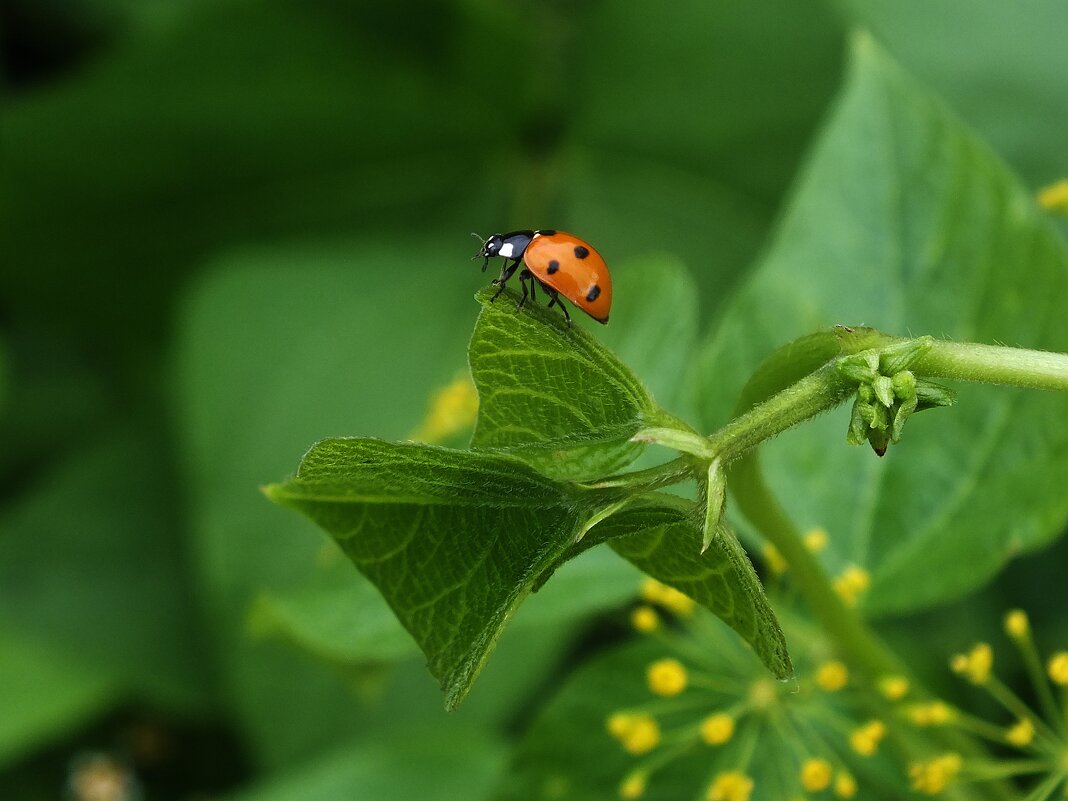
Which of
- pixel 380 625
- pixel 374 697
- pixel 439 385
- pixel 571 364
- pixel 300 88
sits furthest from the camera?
pixel 300 88

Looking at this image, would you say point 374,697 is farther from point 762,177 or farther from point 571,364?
point 571,364

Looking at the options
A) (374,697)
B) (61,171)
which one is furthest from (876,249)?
(61,171)

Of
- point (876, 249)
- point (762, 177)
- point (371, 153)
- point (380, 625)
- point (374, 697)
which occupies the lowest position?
point (374, 697)

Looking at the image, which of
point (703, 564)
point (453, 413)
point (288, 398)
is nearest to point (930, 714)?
point (703, 564)

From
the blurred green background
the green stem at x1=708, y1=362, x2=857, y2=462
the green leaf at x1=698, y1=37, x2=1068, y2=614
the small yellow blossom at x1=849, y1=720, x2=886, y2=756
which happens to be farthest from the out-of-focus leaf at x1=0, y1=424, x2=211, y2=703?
the green stem at x1=708, y1=362, x2=857, y2=462

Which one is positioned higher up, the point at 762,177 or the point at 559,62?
the point at 559,62

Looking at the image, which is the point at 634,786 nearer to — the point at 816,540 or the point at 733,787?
the point at 733,787

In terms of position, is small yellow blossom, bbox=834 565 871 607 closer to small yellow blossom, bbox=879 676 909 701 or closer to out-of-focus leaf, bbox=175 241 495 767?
small yellow blossom, bbox=879 676 909 701
